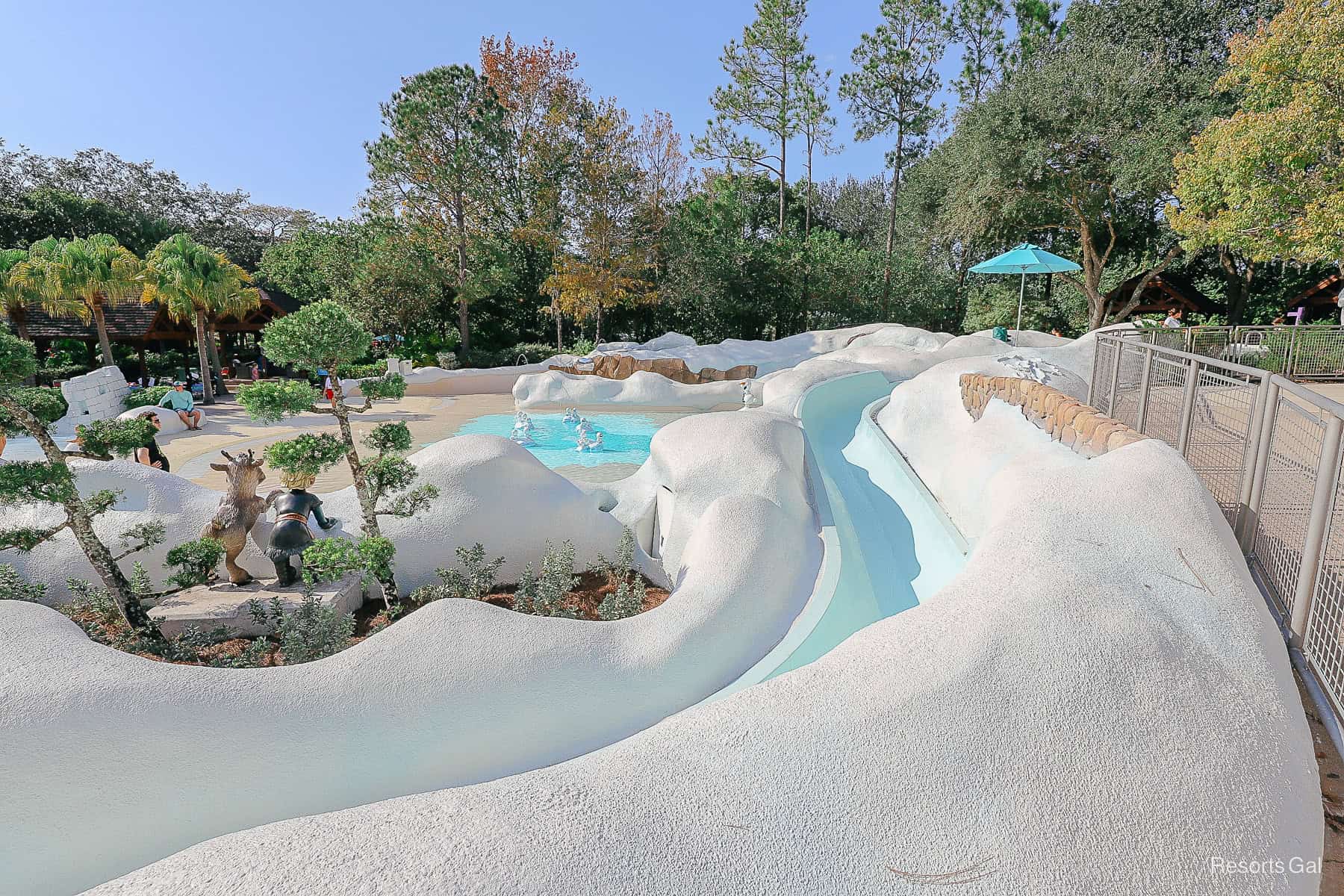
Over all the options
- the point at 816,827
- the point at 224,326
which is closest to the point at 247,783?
the point at 816,827

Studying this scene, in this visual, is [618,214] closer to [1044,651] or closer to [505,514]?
[505,514]

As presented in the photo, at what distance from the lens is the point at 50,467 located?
14.7ft

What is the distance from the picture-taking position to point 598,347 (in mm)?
21969

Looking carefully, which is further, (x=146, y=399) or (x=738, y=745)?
(x=146, y=399)

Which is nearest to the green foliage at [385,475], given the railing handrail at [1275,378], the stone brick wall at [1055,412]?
the stone brick wall at [1055,412]

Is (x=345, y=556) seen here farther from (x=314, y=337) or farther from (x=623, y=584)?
(x=623, y=584)

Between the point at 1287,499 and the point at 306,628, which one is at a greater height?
the point at 1287,499

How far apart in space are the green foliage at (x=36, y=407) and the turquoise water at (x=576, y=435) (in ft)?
21.5

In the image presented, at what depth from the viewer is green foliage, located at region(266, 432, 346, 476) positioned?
16.1ft

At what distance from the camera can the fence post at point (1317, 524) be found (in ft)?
9.20

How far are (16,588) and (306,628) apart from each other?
2.50 m

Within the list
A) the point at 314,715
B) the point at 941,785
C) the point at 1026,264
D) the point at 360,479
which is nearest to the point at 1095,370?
the point at 941,785

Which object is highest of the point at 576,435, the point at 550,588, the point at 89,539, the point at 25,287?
the point at 25,287

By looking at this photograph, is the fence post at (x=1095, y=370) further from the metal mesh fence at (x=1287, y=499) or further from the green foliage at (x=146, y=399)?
the green foliage at (x=146, y=399)
